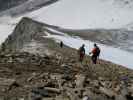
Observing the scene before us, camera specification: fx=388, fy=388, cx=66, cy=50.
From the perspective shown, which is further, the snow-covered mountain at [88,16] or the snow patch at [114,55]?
the snow-covered mountain at [88,16]

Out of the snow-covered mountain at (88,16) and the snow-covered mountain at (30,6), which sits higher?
the snow-covered mountain at (30,6)

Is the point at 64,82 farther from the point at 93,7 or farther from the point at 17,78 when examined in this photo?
the point at 93,7

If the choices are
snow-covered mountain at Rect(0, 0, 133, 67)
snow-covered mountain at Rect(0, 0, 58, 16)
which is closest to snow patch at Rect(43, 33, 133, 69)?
snow-covered mountain at Rect(0, 0, 133, 67)

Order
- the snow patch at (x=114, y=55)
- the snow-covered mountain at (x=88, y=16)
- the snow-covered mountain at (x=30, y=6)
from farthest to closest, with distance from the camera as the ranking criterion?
the snow-covered mountain at (x=30, y=6) < the snow-covered mountain at (x=88, y=16) < the snow patch at (x=114, y=55)

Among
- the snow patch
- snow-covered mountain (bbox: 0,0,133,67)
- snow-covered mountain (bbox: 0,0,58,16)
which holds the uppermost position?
snow-covered mountain (bbox: 0,0,58,16)

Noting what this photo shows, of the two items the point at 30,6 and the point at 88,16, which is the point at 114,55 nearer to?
the point at 88,16

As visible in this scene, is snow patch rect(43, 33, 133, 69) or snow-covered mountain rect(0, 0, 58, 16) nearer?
snow patch rect(43, 33, 133, 69)

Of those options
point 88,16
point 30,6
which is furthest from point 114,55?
point 30,6

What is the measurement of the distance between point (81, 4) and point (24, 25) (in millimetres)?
84666

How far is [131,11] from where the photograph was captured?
12556cm

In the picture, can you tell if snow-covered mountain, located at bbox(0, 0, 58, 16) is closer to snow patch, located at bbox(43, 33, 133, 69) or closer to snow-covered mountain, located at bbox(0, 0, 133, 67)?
snow-covered mountain, located at bbox(0, 0, 133, 67)

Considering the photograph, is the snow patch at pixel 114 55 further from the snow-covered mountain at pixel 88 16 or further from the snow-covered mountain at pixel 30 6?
the snow-covered mountain at pixel 30 6

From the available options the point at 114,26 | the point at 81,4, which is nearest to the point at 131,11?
the point at 114,26

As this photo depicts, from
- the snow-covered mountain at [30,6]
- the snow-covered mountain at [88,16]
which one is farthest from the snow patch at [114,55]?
the snow-covered mountain at [30,6]
